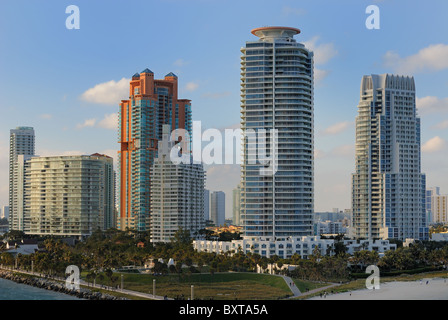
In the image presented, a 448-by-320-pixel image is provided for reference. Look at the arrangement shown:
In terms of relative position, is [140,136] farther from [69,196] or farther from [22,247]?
[22,247]

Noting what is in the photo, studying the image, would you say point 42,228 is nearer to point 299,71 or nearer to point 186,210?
point 186,210

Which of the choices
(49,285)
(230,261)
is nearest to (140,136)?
(230,261)

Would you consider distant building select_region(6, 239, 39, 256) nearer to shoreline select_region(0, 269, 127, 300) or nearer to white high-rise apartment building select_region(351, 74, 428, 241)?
shoreline select_region(0, 269, 127, 300)

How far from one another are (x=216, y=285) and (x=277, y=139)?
109ft

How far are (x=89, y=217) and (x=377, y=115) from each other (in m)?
Result: 66.8

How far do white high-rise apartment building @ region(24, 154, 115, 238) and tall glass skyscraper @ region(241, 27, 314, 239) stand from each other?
57744 mm

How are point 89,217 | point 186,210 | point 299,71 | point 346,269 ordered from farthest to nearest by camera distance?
1. point 89,217
2. point 186,210
3. point 299,71
4. point 346,269

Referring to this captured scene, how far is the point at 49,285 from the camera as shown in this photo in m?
85.4

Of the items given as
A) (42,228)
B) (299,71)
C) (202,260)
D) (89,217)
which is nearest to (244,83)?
(299,71)

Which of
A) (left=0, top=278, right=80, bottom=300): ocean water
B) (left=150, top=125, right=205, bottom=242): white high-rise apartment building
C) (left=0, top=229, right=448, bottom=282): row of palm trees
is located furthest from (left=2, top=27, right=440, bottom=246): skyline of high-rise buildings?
(left=0, top=278, right=80, bottom=300): ocean water

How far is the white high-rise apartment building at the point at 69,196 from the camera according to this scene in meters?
154

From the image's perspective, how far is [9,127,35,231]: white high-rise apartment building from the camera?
557 ft

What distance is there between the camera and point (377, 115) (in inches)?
5182

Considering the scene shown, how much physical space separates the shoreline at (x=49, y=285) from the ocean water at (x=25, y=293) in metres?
0.71
